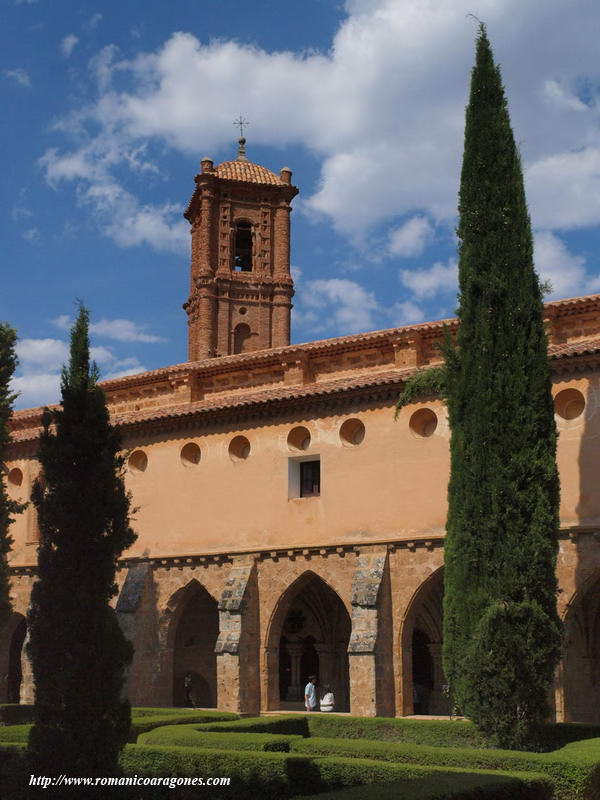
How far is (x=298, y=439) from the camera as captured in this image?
82.8ft

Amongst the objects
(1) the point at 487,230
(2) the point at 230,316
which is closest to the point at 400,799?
(1) the point at 487,230

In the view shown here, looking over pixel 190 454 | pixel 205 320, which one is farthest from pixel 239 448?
pixel 205 320

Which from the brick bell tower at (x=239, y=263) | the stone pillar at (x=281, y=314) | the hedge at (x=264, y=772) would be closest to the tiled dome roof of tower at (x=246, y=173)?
the brick bell tower at (x=239, y=263)

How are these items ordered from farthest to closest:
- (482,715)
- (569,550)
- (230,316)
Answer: (230,316) → (569,550) → (482,715)

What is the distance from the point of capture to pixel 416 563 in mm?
22609

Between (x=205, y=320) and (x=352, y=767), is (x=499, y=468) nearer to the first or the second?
(x=352, y=767)

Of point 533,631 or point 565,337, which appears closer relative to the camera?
point 533,631

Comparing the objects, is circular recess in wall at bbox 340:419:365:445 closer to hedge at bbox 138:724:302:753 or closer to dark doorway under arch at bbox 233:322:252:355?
hedge at bbox 138:724:302:753

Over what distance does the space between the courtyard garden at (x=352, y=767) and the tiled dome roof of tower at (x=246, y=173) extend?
3336 cm

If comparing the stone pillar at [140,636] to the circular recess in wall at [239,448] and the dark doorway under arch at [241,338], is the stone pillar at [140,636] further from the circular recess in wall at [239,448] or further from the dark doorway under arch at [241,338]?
the dark doorway under arch at [241,338]

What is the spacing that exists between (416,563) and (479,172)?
871cm

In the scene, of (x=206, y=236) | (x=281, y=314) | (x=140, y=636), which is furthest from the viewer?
(x=281, y=314)

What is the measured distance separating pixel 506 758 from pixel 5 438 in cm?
1380

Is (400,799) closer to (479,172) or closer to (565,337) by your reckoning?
(479,172)
